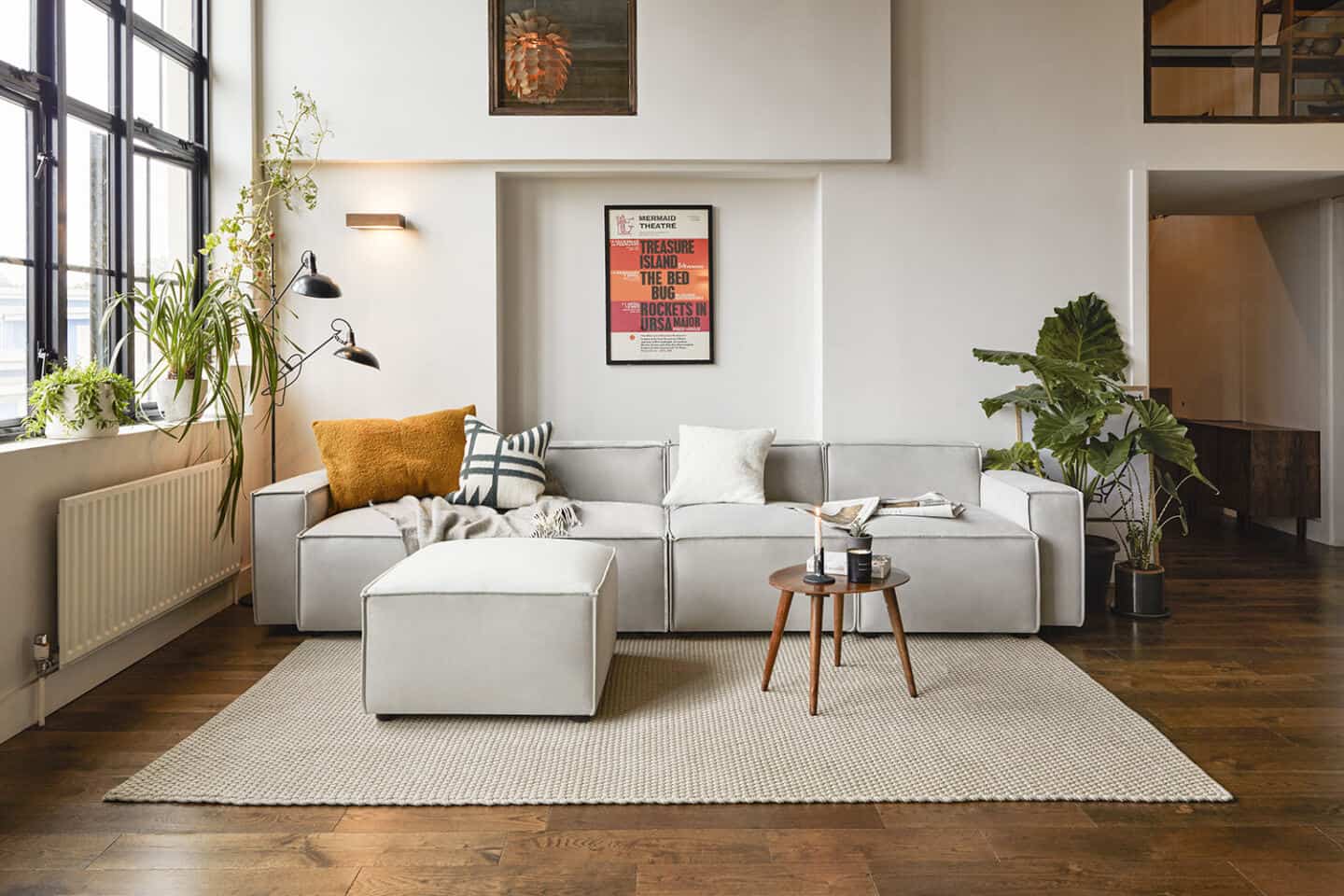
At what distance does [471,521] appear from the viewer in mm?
3947

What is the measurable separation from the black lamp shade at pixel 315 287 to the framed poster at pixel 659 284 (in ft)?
4.74

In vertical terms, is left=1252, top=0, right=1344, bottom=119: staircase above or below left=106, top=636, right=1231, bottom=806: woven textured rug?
above

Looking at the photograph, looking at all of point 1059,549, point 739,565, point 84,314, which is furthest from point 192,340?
point 1059,549

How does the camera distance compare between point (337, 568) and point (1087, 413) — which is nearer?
point (337, 568)

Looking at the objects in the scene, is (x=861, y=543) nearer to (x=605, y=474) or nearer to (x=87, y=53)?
(x=605, y=474)

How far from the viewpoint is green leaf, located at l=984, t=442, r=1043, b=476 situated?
450 centimetres

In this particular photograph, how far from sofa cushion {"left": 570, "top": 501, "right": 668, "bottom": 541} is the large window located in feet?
6.53

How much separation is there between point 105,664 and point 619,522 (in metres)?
1.94

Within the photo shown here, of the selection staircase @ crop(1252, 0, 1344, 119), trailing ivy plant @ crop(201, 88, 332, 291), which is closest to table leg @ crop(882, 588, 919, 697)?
trailing ivy plant @ crop(201, 88, 332, 291)

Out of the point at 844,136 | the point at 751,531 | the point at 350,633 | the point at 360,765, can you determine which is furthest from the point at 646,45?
the point at 360,765

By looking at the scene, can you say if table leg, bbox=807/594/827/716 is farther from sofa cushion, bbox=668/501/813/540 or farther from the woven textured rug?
sofa cushion, bbox=668/501/813/540

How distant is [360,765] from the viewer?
257 centimetres

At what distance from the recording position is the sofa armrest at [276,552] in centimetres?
385

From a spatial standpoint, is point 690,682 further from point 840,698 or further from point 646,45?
point 646,45
